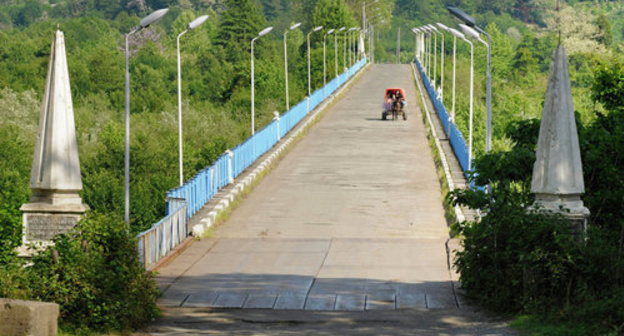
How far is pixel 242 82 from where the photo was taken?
9806 cm

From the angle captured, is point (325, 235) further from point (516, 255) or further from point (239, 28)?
point (239, 28)

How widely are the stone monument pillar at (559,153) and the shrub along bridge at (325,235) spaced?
2304 millimetres

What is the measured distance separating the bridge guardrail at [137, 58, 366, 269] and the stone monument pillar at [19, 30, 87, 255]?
3946 mm

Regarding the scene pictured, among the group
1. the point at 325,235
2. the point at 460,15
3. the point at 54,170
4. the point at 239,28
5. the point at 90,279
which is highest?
the point at 239,28

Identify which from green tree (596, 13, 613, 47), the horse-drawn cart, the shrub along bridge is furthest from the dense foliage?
green tree (596, 13, 613, 47)

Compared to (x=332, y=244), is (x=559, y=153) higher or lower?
higher

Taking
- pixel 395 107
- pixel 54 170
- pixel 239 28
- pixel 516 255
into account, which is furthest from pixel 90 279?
pixel 239 28

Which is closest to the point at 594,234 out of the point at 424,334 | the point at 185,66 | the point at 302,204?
the point at 424,334

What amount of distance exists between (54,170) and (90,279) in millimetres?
1653

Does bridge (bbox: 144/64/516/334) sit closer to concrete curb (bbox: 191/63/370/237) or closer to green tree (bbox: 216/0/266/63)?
concrete curb (bbox: 191/63/370/237)

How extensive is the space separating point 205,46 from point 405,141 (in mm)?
111538

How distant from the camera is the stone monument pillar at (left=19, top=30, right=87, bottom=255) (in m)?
13.3

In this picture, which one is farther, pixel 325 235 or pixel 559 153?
pixel 325 235

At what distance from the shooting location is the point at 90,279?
1244 cm
